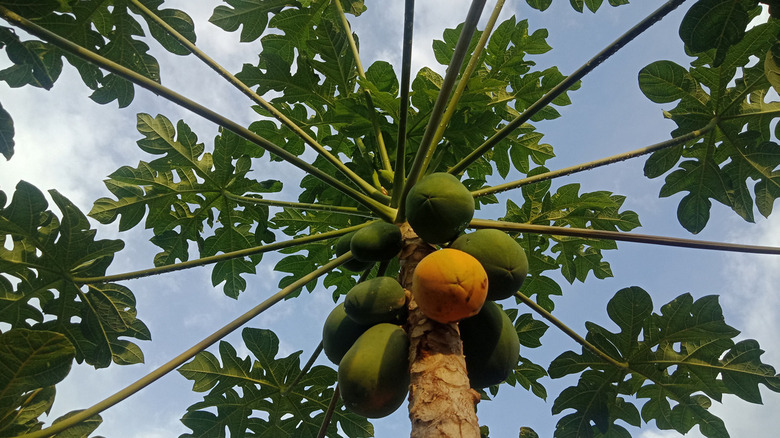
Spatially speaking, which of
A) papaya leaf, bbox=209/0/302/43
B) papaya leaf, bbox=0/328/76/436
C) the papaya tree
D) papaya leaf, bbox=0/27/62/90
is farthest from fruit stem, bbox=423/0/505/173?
papaya leaf, bbox=0/27/62/90

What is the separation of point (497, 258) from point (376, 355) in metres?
0.58

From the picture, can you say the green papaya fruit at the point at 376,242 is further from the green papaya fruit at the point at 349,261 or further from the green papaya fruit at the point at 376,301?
the green papaya fruit at the point at 349,261

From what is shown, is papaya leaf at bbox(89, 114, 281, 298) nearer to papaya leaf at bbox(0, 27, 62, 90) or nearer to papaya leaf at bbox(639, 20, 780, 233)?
papaya leaf at bbox(0, 27, 62, 90)

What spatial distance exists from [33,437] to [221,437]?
1329mm

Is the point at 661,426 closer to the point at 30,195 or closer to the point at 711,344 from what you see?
the point at 711,344

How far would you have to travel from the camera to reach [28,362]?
183 centimetres

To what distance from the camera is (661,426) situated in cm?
314

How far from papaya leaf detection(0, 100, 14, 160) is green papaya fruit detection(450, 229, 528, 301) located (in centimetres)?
185

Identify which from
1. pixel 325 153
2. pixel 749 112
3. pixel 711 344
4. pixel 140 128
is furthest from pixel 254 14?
pixel 711 344

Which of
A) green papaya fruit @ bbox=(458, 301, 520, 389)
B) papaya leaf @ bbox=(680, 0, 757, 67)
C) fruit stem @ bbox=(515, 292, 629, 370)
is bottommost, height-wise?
green papaya fruit @ bbox=(458, 301, 520, 389)

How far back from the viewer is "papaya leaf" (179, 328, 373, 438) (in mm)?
3094

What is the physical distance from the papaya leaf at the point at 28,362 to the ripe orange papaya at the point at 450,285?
1216 millimetres

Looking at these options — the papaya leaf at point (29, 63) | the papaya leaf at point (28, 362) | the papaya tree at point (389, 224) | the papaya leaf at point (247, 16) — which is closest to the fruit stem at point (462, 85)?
the papaya tree at point (389, 224)

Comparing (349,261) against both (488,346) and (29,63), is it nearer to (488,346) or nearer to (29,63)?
(488,346)
